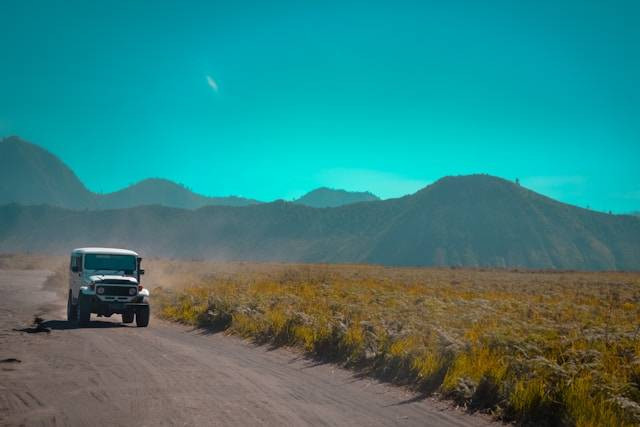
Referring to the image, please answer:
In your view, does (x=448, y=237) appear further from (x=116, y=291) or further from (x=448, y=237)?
(x=116, y=291)

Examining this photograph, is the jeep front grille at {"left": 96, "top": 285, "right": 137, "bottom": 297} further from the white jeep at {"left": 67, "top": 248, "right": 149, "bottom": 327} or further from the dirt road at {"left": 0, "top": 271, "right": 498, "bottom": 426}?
the dirt road at {"left": 0, "top": 271, "right": 498, "bottom": 426}

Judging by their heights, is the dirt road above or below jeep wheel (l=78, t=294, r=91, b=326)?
below

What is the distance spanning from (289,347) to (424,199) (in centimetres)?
18135

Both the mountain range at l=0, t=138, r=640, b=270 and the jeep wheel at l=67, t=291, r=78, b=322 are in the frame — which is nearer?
the jeep wheel at l=67, t=291, r=78, b=322

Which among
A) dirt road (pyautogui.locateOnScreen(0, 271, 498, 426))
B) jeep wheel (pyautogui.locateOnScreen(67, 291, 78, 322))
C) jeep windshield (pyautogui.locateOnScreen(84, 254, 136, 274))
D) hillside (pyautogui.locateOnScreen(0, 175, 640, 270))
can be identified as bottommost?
dirt road (pyautogui.locateOnScreen(0, 271, 498, 426))

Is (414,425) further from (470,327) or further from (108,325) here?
(108,325)

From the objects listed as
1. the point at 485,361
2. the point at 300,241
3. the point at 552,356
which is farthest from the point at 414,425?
the point at 300,241

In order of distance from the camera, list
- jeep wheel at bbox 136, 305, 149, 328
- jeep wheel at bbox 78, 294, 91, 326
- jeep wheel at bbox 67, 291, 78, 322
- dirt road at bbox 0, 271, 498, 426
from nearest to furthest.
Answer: dirt road at bbox 0, 271, 498, 426, jeep wheel at bbox 78, 294, 91, 326, jeep wheel at bbox 136, 305, 149, 328, jeep wheel at bbox 67, 291, 78, 322

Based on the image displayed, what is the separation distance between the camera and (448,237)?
16275cm

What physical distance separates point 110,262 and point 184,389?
1105 centimetres

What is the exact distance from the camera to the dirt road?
23.2ft

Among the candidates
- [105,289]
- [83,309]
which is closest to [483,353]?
[105,289]

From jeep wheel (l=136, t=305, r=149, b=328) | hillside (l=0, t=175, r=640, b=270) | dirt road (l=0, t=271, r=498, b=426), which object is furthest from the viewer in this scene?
hillside (l=0, t=175, r=640, b=270)

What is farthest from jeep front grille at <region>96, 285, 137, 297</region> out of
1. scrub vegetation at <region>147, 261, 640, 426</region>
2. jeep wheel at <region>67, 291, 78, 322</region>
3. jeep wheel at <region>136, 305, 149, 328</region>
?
scrub vegetation at <region>147, 261, 640, 426</region>
